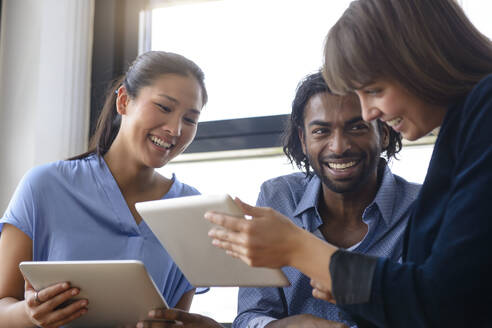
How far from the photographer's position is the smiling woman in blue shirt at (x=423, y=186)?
0.95 metres

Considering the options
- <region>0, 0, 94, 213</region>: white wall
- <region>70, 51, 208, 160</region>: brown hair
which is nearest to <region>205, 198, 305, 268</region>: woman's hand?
<region>70, 51, 208, 160</region>: brown hair

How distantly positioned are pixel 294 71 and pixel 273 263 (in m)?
1.25

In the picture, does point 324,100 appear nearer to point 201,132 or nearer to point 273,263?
point 201,132

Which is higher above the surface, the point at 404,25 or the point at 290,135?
the point at 404,25

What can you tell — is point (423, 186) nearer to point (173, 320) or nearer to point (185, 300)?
point (173, 320)

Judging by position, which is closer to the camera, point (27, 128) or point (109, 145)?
point (109, 145)

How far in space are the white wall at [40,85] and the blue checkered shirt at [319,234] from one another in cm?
98

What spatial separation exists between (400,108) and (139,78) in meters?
0.98

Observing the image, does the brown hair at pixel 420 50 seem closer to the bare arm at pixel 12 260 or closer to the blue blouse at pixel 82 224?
the blue blouse at pixel 82 224

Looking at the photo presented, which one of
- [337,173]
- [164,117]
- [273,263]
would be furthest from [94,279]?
[337,173]

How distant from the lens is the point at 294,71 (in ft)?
7.30

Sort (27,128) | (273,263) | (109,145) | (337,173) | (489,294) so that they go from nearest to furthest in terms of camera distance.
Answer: (489,294) < (273,263) < (337,173) < (109,145) < (27,128)

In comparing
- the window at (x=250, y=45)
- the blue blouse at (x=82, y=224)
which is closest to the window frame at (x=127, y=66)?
the window at (x=250, y=45)

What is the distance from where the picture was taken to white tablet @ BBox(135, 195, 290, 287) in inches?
49.8
